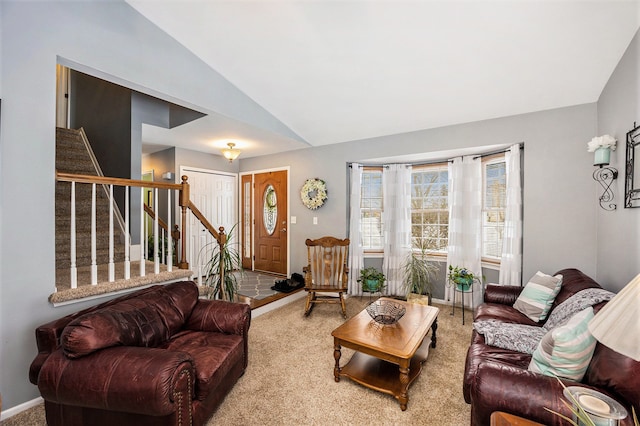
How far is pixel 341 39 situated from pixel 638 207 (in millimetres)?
2438

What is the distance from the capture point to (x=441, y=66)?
252 cm

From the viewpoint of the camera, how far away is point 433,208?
411 centimetres

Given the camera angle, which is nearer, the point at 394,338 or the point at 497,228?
the point at 394,338

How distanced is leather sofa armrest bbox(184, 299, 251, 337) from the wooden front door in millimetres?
2746

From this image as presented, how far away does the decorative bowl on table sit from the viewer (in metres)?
2.26

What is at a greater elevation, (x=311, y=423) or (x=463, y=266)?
(x=463, y=266)

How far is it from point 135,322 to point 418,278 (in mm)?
3097

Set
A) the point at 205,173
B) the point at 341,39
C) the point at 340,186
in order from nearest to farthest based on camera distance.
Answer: the point at 341,39, the point at 340,186, the point at 205,173

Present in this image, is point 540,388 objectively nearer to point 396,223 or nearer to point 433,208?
point 396,223

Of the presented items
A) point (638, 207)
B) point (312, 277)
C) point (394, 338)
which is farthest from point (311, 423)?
point (638, 207)

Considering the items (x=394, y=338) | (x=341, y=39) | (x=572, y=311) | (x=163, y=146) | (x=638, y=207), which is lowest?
(x=394, y=338)

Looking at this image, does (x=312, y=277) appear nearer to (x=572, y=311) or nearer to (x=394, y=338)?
(x=394, y=338)

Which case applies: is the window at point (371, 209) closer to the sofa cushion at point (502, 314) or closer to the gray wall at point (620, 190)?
the sofa cushion at point (502, 314)

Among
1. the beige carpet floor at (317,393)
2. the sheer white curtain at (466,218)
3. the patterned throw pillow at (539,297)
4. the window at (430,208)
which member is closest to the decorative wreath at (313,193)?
the window at (430,208)
